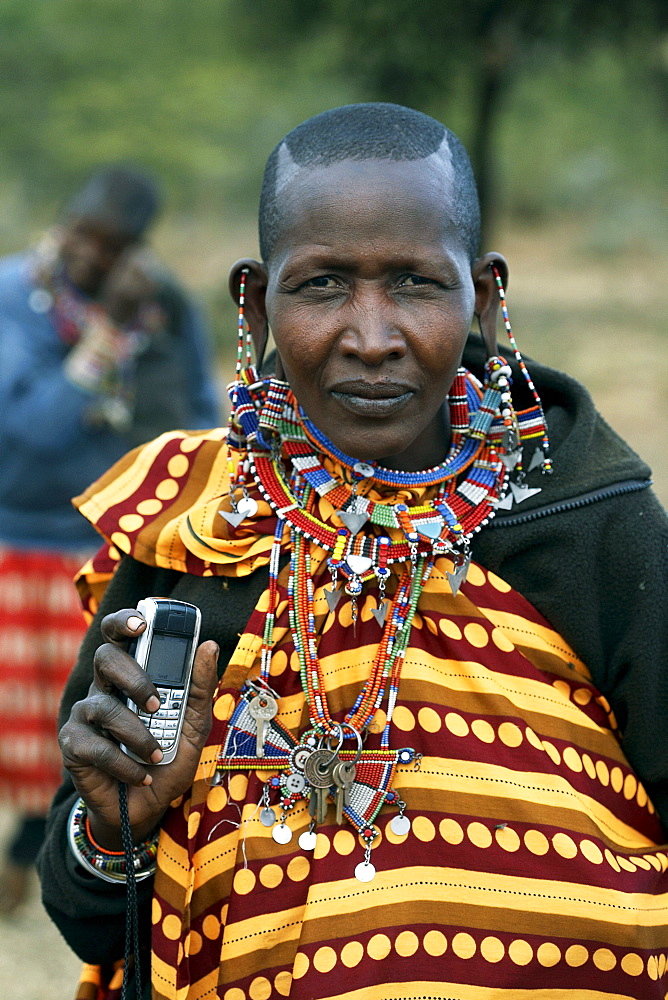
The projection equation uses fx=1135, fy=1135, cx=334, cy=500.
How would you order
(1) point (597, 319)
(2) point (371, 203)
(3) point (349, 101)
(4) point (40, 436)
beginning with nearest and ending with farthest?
(2) point (371, 203) < (4) point (40, 436) < (3) point (349, 101) < (1) point (597, 319)

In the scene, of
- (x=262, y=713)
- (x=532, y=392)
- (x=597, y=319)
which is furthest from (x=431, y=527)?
(x=597, y=319)

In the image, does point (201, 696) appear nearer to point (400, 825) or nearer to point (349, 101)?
point (400, 825)

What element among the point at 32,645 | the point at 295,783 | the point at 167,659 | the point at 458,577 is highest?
the point at 458,577

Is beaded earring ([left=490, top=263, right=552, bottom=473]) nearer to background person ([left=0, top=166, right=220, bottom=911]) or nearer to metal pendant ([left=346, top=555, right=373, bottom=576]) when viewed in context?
metal pendant ([left=346, top=555, right=373, bottom=576])

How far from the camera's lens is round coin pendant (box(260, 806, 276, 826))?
184 centimetres

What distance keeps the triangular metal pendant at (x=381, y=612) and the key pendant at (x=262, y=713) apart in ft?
0.71

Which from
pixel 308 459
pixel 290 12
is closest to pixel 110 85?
pixel 290 12

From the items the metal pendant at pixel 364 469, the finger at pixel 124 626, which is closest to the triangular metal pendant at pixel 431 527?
the metal pendant at pixel 364 469

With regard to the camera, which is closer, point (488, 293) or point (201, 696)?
point (201, 696)

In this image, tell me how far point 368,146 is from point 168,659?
2.79 ft

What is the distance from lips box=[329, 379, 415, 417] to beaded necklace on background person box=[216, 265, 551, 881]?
140 millimetres

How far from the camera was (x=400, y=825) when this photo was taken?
1821 millimetres

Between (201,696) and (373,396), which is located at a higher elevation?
(373,396)

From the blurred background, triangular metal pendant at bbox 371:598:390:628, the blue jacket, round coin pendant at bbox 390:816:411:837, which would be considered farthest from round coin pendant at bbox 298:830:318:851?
the blurred background
